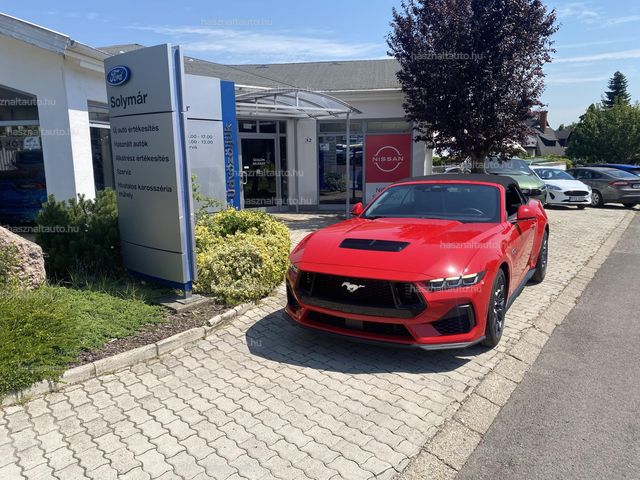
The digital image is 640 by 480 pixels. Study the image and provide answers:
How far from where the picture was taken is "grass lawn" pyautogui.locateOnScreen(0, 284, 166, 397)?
3.52 meters

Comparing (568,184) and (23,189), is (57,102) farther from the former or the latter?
(568,184)

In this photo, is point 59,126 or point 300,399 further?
point 59,126

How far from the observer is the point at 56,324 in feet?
13.2

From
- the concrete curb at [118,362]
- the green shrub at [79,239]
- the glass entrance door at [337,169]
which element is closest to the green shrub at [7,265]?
the green shrub at [79,239]

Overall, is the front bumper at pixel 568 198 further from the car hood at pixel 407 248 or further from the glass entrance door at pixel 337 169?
the car hood at pixel 407 248

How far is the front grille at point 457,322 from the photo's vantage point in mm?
3891

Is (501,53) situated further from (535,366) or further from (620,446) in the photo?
(620,446)

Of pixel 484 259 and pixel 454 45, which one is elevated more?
pixel 454 45

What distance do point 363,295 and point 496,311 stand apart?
1.43 metres

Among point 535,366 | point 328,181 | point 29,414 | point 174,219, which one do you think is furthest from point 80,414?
point 328,181

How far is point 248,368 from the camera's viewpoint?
411cm

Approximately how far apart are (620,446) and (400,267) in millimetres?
1917

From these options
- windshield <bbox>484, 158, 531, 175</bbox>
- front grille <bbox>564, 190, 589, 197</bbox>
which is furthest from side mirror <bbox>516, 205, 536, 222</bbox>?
front grille <bbox>564, 190, 589, 197</bbox>

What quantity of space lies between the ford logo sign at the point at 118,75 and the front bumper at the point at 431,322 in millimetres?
3477
